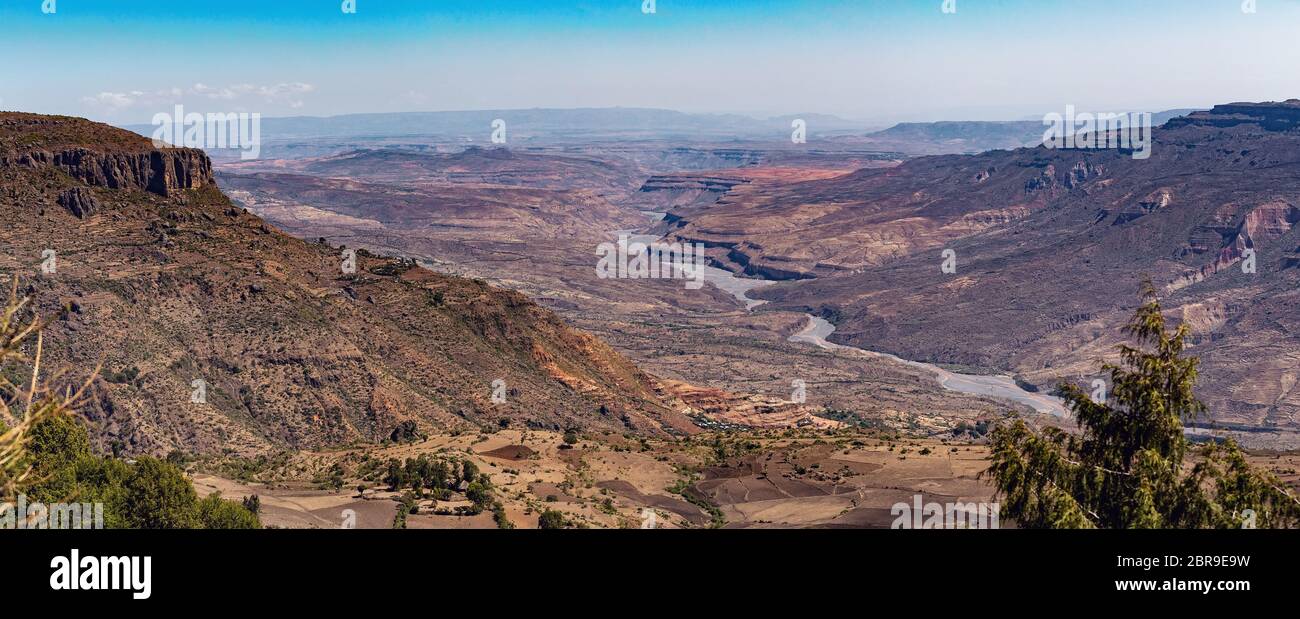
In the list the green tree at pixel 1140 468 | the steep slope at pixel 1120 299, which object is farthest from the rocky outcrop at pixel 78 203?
the steep slope at pixel 1120 299

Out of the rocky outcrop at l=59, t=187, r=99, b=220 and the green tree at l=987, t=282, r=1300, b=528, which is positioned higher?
the rocky outcrop at l=59, t=187, r=99, b=220

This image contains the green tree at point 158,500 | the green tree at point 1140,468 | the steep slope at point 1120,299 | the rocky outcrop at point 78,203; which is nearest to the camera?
the green tree at point 1140,468

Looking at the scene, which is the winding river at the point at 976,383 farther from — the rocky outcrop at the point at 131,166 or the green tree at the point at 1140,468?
the green tree at the point at 1140,468

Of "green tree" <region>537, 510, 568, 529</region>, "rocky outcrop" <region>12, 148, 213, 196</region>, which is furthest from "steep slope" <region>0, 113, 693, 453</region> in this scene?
"green tree" <region>537, 510, 568, 529</region>

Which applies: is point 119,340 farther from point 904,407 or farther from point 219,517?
point 904,407

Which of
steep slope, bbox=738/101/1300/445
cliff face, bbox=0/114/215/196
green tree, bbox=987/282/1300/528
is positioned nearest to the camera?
green tree, bbox=987/282/1300/528

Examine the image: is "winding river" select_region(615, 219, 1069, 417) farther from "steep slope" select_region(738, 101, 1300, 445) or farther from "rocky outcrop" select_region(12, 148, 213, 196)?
"rocky outcrop" select_region(12, 148, 213, 196)

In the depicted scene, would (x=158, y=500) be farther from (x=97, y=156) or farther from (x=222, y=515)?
(x=97, y=156)
